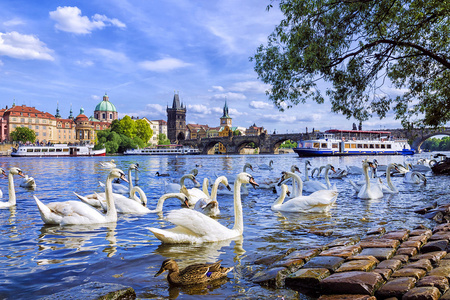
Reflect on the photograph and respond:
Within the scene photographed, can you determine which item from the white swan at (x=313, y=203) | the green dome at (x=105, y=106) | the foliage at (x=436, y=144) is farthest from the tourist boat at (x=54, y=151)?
the foliage at (x=436, y=144)

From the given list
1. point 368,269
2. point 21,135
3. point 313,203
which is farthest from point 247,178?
point 21,135

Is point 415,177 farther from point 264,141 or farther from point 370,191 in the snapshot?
point 264,141

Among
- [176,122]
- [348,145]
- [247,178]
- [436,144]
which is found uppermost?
[176,122]

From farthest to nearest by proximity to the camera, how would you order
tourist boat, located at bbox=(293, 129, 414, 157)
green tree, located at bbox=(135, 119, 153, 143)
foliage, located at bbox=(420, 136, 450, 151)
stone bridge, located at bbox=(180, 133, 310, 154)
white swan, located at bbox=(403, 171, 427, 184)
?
foliage, located at bbox=(420, 136, 450, 151), green tree, located at bbox=(135, 119, 153, 143), stone bridge, located at bbox=(180, 133, 310, 154), tourist boat, located at bbox=(293, 129, 414, 157), white swan, located at bbox=(403, 171, 427, 184)

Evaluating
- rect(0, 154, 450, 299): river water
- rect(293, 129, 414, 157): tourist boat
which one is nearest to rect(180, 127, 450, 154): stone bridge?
rect(293, 129, 414, 157): tourist boat

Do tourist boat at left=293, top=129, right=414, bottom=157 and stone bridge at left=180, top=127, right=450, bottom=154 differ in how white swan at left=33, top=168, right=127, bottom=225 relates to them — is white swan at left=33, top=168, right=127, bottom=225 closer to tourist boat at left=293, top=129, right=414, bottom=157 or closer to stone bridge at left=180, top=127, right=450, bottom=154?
tourist boat at left=293, top=129, right=414, bottom=157

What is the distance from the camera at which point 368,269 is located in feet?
10.7

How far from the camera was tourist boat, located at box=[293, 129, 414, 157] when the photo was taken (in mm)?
59938

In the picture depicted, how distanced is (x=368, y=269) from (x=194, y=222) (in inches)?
90.2

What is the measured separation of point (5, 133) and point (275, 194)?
110 meters

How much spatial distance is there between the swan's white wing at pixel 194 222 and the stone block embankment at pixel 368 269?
100 cm

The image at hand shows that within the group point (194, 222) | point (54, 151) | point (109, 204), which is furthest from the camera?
point (54, 151)

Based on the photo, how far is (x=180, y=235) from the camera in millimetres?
4879

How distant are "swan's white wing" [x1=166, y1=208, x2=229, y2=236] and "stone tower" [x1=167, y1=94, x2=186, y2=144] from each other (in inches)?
5978
